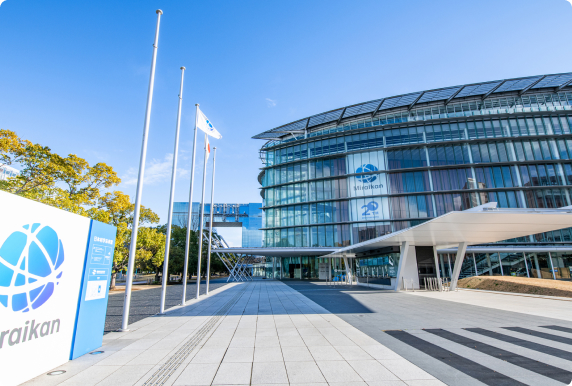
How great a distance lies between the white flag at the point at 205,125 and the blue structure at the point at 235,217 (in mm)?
48842

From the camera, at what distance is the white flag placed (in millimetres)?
14000

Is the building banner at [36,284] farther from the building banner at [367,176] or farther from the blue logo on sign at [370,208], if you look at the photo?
the building banner at [367,176]

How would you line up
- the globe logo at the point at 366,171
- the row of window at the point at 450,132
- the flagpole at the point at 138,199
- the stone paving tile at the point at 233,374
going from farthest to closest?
the globe logo at the point at 366,171
the row of window at the point at 450,132
the flagpole at the point at 138,199
the stone paving tile at the point at 233,374

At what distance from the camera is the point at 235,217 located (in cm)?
7075

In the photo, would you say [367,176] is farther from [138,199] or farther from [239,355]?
[239,355]

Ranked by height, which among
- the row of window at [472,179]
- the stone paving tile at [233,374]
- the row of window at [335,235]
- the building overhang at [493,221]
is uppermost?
the row of window at [472,179]

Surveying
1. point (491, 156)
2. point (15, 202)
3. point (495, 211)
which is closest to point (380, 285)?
point (495, 211)

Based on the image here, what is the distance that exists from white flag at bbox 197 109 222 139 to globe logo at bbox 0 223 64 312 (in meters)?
9.90

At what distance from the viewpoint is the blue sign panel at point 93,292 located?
5.66m

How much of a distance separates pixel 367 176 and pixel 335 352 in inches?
1462

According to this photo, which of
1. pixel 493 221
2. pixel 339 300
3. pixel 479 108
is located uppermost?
pixel 479 108

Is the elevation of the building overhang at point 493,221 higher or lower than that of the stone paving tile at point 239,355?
higher

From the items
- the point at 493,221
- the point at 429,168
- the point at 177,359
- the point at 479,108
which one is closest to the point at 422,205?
the point at 429,168

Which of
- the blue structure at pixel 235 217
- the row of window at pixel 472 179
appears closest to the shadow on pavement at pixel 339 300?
the row of window at pixel 472 179
